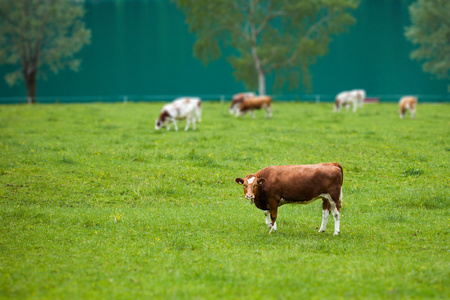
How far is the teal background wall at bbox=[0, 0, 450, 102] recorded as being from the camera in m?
63.0

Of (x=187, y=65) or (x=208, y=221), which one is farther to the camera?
(x=187, y=65)

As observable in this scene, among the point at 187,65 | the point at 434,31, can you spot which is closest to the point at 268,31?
the point at 187,65

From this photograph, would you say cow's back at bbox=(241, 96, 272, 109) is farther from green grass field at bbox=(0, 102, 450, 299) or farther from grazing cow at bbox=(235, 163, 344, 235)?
grazing cow at bbox=(235, 163, 344, 235)

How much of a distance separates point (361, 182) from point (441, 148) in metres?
6.32

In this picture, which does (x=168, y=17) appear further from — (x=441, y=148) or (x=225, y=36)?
(x=441, y=148)

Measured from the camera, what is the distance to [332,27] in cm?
5197

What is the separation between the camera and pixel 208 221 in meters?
11.7

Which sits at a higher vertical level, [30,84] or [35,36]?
[35,36]

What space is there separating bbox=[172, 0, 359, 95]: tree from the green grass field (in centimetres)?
3149

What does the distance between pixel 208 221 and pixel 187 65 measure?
56012 mm

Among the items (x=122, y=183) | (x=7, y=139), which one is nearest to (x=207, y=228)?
(x=122, y=183)

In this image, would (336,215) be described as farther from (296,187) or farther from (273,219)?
(273,219)

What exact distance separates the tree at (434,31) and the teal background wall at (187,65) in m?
8.53

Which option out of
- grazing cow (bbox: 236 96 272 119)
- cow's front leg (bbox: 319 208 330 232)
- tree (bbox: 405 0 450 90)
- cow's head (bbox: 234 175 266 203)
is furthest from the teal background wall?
cow's head (bbox: 234 175 266 203)
